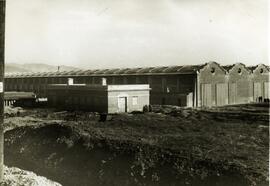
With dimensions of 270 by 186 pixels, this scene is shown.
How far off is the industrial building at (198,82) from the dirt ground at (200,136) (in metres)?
8.62

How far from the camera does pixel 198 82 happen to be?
3709 centimetres

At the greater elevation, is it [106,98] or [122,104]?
[106,98]

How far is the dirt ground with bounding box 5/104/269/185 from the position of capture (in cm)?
1348

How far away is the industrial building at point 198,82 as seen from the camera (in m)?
37.3

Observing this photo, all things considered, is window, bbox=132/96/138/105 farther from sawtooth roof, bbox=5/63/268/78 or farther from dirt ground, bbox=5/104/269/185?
sawtooth roof, bbox=5/63/268/78

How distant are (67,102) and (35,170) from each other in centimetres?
2105

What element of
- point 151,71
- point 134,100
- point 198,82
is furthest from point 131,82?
point 198,82

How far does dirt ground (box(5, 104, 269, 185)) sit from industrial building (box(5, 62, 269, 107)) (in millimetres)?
8617

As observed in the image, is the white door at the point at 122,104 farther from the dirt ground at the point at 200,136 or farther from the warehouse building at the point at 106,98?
the dirt ground at the point at 200,136

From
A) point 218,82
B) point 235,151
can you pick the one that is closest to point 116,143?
point 235,151

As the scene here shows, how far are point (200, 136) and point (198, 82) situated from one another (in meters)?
18.8

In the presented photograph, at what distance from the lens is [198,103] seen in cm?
3719

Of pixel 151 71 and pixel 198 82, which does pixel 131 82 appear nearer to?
pixel 151 71

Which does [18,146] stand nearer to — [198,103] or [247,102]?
[198,103]
